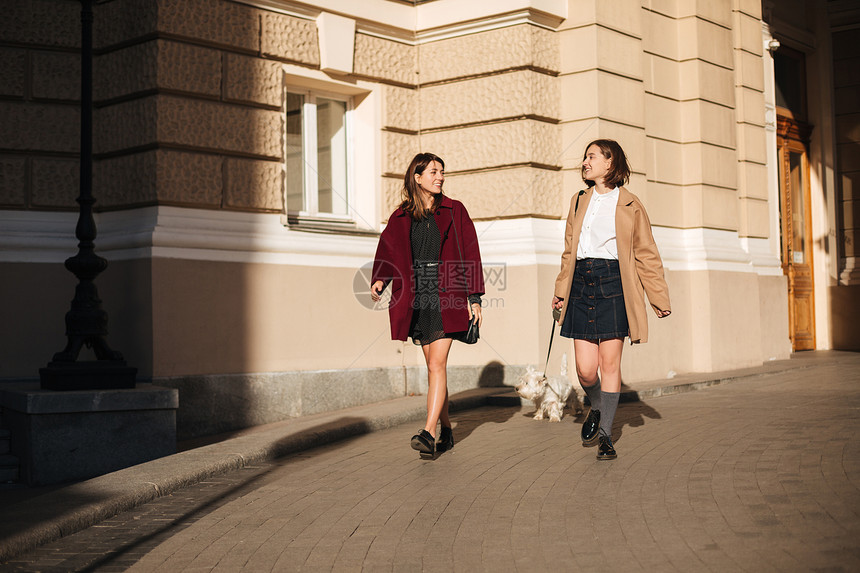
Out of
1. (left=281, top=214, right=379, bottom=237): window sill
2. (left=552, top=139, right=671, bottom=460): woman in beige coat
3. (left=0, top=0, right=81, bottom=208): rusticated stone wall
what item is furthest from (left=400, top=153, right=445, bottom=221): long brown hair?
(left=0, top=0, right=81, bottom=208): rusticated stone wall

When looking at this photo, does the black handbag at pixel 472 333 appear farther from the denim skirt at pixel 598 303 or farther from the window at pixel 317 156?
the window at pixel 317 156

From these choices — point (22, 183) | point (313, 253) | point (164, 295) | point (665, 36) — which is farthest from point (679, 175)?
point (22, 183)

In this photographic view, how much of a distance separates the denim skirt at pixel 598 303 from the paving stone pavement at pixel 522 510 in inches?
32.7

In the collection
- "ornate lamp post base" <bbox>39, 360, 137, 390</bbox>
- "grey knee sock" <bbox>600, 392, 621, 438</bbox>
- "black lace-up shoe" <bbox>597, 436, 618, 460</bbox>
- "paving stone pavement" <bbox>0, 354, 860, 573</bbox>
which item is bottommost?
"paving stone pavement" <bbox>0, 354, 860, 573</bbox>

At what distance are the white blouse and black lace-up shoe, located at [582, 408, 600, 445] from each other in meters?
1.11

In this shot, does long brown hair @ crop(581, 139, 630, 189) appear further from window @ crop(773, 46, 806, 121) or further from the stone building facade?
window @ crop(773, 46, 806, 121)

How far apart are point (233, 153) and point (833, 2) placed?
38.6 ft

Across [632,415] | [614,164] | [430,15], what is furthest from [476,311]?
[430,15]

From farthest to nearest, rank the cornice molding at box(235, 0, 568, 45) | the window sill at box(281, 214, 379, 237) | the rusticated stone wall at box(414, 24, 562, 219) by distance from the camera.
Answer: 1. the rusticated stone wall at box(414, 24, 562, 219)
2. the cornice molding at box(235, 0, 568, 45)
3. the window sill at box(281, 214, 379, 237)

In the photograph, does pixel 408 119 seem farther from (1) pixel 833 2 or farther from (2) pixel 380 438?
(1) pixel 833 2

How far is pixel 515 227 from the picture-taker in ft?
34.3

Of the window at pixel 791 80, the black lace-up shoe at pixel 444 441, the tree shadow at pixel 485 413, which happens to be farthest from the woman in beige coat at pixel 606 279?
the window at pixel 791 80

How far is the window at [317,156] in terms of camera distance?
1050cm

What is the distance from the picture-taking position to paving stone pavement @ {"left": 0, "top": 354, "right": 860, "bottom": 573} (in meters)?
4.17
